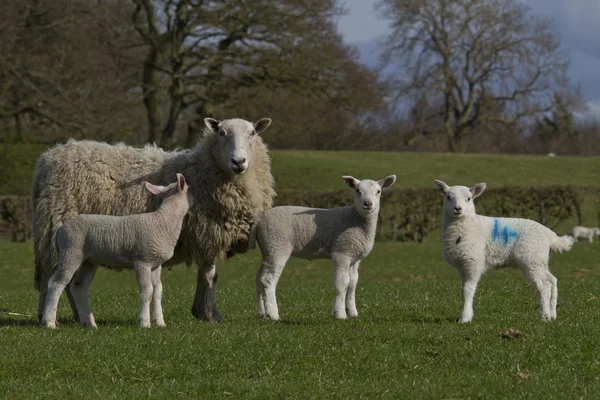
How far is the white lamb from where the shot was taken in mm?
8906

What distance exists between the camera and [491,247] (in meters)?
8.88

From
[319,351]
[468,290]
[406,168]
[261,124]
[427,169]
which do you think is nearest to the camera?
[319,351]

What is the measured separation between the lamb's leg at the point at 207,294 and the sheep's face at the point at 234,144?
3.68 ft

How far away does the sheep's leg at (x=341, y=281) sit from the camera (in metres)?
9.02

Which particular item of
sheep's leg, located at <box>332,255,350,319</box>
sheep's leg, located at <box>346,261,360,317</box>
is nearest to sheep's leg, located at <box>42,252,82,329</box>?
sheep's leg, located at <box>332,255,350,319</box>

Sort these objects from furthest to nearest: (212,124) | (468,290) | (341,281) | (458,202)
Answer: (212,124)
(341,281)
(458,202)
(468,290)

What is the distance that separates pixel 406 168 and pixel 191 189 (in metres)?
34.0

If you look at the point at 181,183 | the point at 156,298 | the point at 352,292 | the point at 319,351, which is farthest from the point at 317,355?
the point at 181,183

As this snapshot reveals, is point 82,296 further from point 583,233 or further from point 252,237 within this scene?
point 583,233

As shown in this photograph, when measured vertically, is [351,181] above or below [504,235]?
above

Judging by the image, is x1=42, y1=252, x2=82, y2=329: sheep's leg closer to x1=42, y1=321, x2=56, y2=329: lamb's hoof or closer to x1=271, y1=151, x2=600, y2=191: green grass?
x1=42, y1=321, x2=56, y2=329: lamb's hoof

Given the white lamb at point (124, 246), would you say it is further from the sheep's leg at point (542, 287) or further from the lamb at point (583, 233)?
the lamb at point (583, 233)

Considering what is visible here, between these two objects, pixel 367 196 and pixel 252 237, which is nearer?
pixel 367 196

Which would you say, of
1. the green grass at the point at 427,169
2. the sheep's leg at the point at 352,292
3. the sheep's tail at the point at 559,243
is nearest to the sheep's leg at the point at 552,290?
the sheep's tail at the point at 559,243
